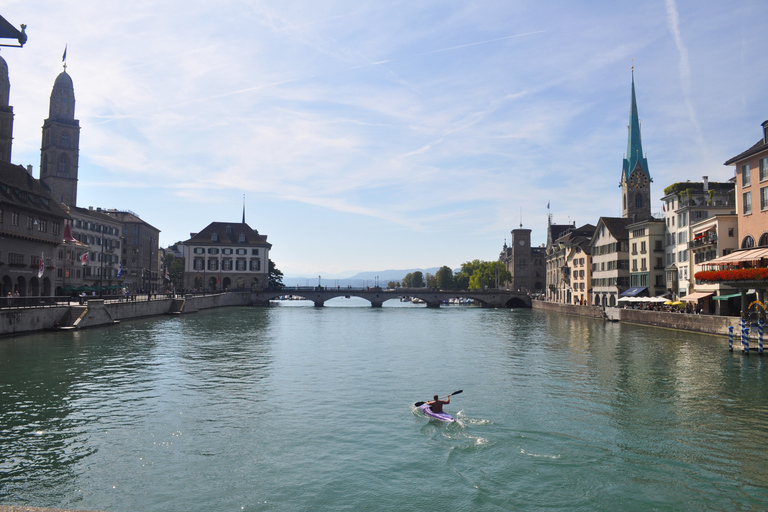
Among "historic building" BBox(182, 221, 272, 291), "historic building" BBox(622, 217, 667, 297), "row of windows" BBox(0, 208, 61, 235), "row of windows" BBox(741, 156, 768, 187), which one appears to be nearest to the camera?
"row of windows" BBox(741, 156, 768, 187)

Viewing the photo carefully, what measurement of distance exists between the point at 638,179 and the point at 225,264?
3783 inches

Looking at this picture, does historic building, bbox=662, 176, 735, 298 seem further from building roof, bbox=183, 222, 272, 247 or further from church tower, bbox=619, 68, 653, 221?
building roof, bbox=183, 222, 272, 247

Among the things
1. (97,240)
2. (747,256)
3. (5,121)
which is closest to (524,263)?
(97,240)

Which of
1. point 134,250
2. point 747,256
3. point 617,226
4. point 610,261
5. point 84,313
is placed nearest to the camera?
point 747,256

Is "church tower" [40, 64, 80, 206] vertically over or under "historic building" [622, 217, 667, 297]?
over

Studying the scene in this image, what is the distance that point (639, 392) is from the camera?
25.3 m

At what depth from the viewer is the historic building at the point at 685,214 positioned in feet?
216

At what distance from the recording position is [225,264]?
12488 centimetres

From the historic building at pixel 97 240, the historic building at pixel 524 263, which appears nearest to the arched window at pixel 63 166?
the historic building at pixel 97 240

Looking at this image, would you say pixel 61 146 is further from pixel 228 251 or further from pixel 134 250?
pixel 228 251

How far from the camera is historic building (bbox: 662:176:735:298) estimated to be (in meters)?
65.8

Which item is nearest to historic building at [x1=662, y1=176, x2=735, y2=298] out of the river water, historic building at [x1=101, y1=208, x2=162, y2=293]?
the river water

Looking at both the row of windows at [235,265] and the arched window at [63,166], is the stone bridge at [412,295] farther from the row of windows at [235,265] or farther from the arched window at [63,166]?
the arched window at [63,166]

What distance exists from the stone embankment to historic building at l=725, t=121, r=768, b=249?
6073 centimetres
